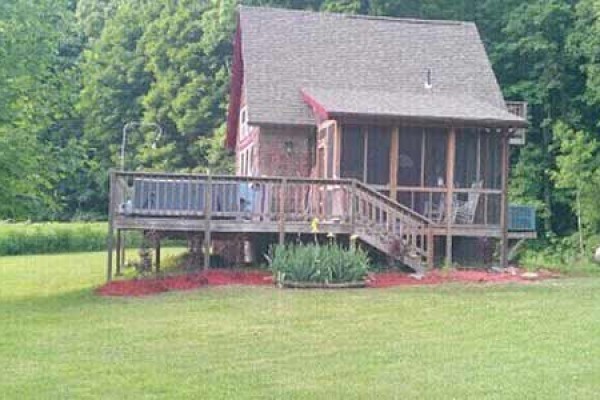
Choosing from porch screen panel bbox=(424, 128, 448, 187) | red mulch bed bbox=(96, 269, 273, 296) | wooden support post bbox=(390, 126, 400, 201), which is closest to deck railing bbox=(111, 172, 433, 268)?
red mulch bed bbox=(96, 269, 273, 296)

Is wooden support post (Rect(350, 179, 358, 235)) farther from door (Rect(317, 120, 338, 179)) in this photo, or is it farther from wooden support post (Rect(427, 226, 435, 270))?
door (Rect(317, 120, 338, 179))

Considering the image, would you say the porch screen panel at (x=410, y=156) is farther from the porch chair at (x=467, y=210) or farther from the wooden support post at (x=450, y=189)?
the porch chair at (x=467, y=210)

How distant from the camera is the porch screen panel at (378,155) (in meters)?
20.4

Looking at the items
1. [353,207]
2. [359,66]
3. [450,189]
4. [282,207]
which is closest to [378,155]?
[450,189]

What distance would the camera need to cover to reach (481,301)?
45.5ft

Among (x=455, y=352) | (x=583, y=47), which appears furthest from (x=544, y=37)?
(x=455, y=352)

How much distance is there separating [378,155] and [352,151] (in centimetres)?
61

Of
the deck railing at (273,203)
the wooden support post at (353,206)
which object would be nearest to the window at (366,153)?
the deck railing at (273,203)

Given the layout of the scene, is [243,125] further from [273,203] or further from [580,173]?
[580,173]

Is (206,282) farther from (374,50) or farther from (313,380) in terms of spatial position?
(374,50)

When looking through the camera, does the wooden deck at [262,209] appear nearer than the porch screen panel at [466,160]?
Yes

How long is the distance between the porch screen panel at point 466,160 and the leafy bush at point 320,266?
568cm

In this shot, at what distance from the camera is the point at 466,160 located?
2106cm

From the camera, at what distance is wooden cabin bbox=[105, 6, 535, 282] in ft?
57.8
